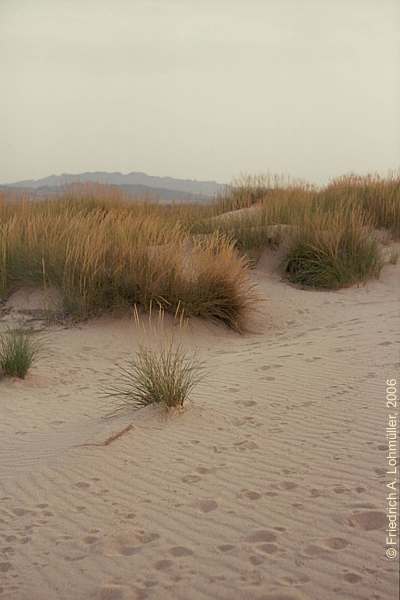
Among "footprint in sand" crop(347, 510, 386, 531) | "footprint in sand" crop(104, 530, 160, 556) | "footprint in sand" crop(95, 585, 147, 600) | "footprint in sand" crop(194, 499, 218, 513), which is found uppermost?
"footprint in sand" crop(347, 510, 386, 531)

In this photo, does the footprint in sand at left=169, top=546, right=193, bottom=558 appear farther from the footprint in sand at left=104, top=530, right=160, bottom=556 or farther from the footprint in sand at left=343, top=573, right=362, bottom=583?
the footprint in sand at left=343, top=573, right=362, bottom=583

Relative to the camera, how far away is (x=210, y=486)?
11.9 feet

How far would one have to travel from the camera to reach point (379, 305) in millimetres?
8992

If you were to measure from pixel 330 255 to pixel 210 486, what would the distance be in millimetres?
7142

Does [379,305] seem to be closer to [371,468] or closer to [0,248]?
[0,248]

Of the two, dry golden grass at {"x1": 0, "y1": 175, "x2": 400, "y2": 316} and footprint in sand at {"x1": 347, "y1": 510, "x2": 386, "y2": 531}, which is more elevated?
dry golden grass at {"x1": 0, "y1": 175, "x2": 400, "y2": 316}

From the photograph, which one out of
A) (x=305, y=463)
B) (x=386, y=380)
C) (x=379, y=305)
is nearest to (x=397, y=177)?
(x=379, y=305)

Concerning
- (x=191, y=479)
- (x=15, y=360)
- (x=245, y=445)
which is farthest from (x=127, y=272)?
(x=191, y=479)

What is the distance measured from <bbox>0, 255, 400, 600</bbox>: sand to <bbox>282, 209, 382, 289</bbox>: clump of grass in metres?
3.80

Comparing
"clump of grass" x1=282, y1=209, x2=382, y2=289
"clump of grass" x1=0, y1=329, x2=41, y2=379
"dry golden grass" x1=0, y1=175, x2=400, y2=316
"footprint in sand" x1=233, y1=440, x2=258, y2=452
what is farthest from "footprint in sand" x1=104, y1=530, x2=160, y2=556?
"clump of grass" x1=282, y1=209, x2=382, y2=289

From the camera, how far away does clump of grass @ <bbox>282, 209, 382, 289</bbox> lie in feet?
33.7

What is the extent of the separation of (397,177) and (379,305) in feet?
25.0

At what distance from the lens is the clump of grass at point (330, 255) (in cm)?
1027

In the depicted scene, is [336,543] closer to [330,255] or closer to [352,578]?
[352,578]
